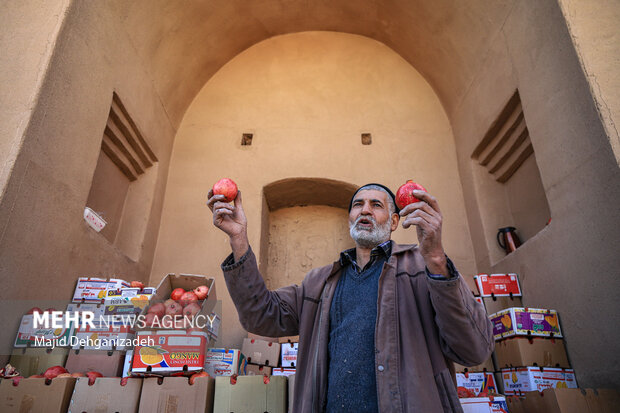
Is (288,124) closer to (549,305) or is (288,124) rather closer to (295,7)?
(295,7)

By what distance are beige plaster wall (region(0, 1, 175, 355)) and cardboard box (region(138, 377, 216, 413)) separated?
47.8 inches

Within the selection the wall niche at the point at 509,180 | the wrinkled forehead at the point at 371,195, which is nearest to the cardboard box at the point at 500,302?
the wall niche at the point at 509,180

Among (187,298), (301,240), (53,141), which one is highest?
(301,240)

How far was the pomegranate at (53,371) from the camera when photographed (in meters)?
2.61

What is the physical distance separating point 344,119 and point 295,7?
1904 mm

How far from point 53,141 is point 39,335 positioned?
153 cm

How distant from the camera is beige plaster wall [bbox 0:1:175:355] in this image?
2920 millimetres

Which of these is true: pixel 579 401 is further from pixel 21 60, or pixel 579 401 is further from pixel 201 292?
pixel 21 60

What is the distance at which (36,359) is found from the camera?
289 cm

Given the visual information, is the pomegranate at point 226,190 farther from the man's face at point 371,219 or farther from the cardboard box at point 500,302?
the cardboard box at point 500,302

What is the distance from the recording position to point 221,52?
6.17 meters

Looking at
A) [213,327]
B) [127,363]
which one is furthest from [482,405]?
[127,363]

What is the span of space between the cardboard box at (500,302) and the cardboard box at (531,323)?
0.49 m

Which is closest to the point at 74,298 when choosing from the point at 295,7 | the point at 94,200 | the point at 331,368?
the point at 94,200
